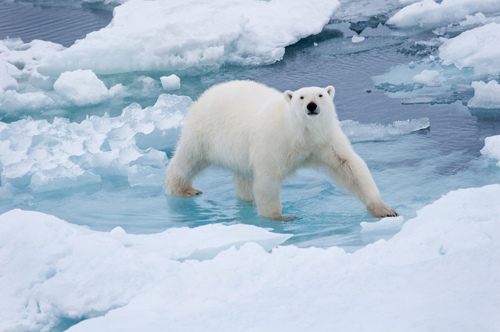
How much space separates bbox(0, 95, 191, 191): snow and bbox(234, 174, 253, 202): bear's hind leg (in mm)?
906

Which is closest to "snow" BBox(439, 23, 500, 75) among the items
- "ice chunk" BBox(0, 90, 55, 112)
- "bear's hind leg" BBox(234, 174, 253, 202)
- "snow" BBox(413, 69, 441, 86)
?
"snow" BBox(413, 69, 441, 86)

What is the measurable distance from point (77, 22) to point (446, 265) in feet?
32.6

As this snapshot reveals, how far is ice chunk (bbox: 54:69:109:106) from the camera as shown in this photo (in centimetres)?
891

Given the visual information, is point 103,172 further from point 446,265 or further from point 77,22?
point 77,22

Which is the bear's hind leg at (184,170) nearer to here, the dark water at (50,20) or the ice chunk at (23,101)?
the ice chunk at (23,101)

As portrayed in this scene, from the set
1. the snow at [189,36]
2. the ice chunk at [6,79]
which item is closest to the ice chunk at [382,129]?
the snow at [189,36]

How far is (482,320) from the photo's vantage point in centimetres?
305

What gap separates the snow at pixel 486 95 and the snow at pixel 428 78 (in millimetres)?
871

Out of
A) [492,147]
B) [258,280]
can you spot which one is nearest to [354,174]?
[492,147]

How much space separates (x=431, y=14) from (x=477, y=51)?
1.98 m

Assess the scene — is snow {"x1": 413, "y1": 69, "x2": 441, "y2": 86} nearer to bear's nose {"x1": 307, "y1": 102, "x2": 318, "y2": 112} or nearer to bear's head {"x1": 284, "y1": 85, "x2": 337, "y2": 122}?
bear's head {"x1": 284, "y1": 85, "x2": 337, "y2": 122}

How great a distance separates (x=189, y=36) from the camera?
9867mm

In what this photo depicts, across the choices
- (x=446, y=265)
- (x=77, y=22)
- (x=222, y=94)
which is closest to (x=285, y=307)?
(x=446, y=265)

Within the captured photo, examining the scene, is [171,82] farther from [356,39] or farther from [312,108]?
A: [312,108]
